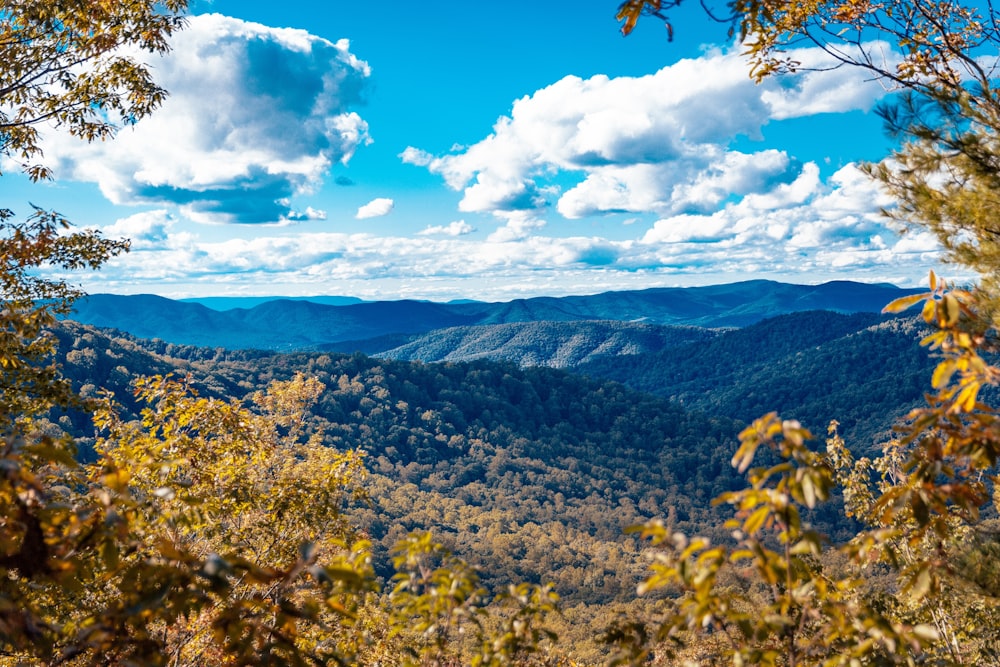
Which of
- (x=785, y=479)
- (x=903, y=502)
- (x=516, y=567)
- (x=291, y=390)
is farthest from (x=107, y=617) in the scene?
(x=516, y=567)

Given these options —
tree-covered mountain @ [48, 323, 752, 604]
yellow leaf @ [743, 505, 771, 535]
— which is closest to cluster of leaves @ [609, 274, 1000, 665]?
yellow leaf @ [743, 505, 771, 535]

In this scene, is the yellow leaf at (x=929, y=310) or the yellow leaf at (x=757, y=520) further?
the yellow leaf at (x=929, y=310)

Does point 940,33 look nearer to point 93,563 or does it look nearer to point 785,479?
point 785,479

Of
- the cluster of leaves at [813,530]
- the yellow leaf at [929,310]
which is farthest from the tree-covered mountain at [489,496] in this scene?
the yellow leaf at [929,310]

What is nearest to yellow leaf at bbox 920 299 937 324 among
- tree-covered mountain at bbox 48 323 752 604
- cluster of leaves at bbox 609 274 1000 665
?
cluster of leaves at bbox 609 274 1000 665

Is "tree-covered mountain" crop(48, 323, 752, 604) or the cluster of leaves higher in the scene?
the cluster of leaves

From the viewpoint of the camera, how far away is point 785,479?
7.38 ft

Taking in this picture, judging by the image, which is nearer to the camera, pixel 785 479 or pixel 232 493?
pixel 785 479

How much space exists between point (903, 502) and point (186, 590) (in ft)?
8.51

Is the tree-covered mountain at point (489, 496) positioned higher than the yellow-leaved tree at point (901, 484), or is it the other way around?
the yellow-leaved tree at point (901, 484)

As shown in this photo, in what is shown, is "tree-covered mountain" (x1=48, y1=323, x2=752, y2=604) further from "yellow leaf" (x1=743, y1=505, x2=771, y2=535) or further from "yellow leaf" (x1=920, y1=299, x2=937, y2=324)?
"yellow leaf" (x1=920, y1=299, x2=937, y2=324)

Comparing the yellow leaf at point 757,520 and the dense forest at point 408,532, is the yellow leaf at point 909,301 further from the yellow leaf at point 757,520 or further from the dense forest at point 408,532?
the yellow leaf at point 757,520

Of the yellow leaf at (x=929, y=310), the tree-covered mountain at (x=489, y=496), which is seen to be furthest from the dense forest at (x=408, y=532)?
the tree-covered mountain at (x=489, y=496)

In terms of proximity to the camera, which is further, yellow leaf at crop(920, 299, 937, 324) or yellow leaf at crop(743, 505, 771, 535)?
yellow leaf at crop(920, 299, 937, 324)
